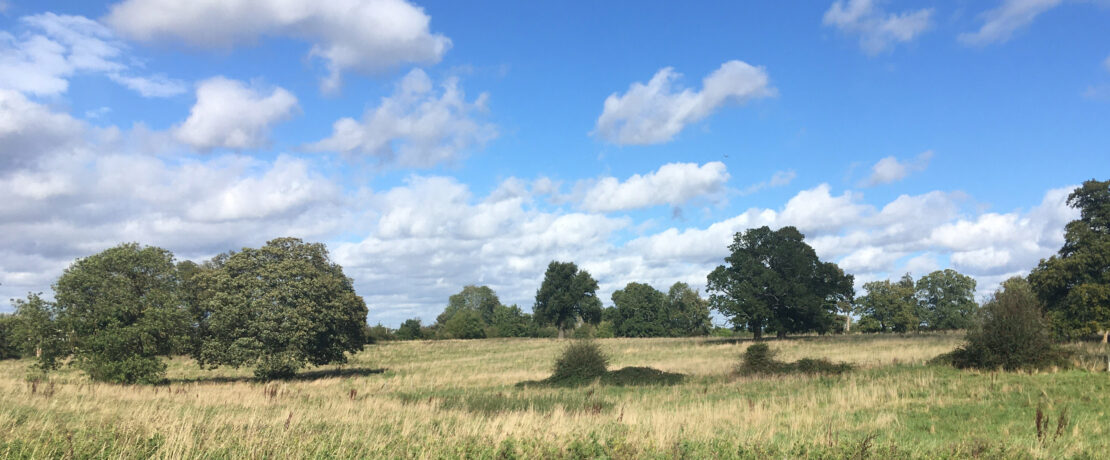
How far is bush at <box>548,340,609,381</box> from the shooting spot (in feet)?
97.2

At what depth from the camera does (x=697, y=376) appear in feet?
97.1

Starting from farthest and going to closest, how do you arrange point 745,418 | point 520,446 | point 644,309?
1. point 644,309
2. point 745,418
3. point 520,446

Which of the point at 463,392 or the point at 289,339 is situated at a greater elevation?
the point at 289,339

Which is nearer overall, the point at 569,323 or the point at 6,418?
the point at 6,418

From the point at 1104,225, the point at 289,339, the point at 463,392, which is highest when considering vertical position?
the point at 1104,225

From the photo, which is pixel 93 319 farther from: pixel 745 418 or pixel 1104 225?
pixel 1104 225

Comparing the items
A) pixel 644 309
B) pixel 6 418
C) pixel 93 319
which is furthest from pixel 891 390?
pixel 644 309

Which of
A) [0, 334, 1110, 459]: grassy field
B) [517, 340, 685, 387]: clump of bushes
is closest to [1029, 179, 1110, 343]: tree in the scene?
[0, 334, 1110, 459]: grassy field

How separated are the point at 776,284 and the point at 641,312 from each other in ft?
179

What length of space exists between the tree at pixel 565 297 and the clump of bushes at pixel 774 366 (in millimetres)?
66265

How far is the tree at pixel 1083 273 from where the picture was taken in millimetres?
35312

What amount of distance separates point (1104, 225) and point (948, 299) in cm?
7122

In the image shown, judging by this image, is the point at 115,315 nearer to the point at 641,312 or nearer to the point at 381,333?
the point at 381,333

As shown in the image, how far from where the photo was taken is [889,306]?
325ft
